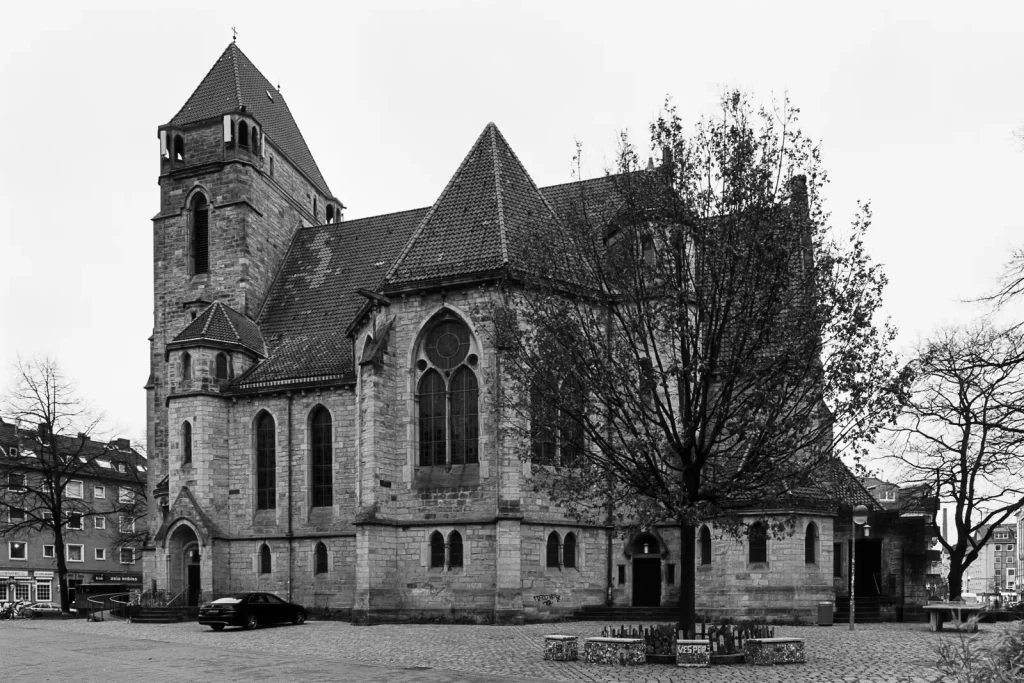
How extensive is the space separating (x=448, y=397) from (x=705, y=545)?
942 cm

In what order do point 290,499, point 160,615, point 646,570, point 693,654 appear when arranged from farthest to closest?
1. point 290,499
2. point 160,615
3. point 646,570
4. point 693,654

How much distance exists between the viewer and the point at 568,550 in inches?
1208

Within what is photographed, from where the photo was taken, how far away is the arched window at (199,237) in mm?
41500

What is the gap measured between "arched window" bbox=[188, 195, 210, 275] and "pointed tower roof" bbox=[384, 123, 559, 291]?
12962 millimetres

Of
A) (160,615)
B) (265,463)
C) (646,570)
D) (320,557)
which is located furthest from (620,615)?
(160,615)

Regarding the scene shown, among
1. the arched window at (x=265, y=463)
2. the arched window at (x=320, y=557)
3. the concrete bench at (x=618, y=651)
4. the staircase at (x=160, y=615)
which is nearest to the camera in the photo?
the concrete bench at (x=618, y=651)

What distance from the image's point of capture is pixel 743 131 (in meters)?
18.6

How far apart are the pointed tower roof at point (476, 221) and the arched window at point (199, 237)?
1296 centimetres

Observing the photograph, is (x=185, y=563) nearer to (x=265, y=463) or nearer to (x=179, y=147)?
(x=265, y=463)

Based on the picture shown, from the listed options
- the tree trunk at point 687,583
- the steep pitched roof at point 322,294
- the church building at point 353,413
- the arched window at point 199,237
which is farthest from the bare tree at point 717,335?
the arched window at point 199,237

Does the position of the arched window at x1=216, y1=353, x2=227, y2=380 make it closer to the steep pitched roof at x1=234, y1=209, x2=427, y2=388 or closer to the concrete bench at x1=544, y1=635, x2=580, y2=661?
the steep pitched roof at x1=234, y1=209, x2=427, y2=388

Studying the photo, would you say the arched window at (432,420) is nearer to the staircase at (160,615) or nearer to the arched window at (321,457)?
the arched window at (321,457)

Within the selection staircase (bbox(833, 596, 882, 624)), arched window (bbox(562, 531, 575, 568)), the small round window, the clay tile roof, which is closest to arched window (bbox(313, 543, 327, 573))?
the clay tile roof

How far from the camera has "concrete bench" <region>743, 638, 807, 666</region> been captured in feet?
58.1
